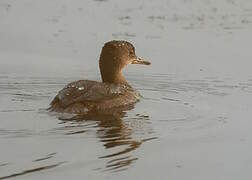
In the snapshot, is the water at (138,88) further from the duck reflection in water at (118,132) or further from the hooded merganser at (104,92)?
the hooded merganser at (104,92)

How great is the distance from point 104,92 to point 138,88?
1.70m

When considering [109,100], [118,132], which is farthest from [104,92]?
[118,132]

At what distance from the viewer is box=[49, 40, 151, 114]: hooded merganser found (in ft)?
31.6

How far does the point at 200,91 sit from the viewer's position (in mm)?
11219

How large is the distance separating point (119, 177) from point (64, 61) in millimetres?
6445

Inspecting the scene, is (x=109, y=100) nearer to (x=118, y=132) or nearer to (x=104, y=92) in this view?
(x=104, y=92)

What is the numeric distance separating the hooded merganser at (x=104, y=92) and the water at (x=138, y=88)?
22cm

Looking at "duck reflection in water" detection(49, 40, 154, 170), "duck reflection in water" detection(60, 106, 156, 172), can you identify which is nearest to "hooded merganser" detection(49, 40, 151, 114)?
"duck reflection in water" detection(49, 40, 154, 170)

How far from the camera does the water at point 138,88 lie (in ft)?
24.2

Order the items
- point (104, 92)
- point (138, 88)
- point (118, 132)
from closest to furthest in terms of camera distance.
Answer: point (118, 132) < point (104, 92) < point (138, 88)

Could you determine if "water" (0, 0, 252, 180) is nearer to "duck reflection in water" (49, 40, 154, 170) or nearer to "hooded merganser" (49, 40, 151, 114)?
"duck reflection in water" (49, 40, 154, 170)

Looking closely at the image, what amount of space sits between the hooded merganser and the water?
0.22 m

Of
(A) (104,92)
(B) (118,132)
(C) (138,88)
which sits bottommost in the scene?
(B) (118,132)

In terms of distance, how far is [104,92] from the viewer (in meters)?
10.0
